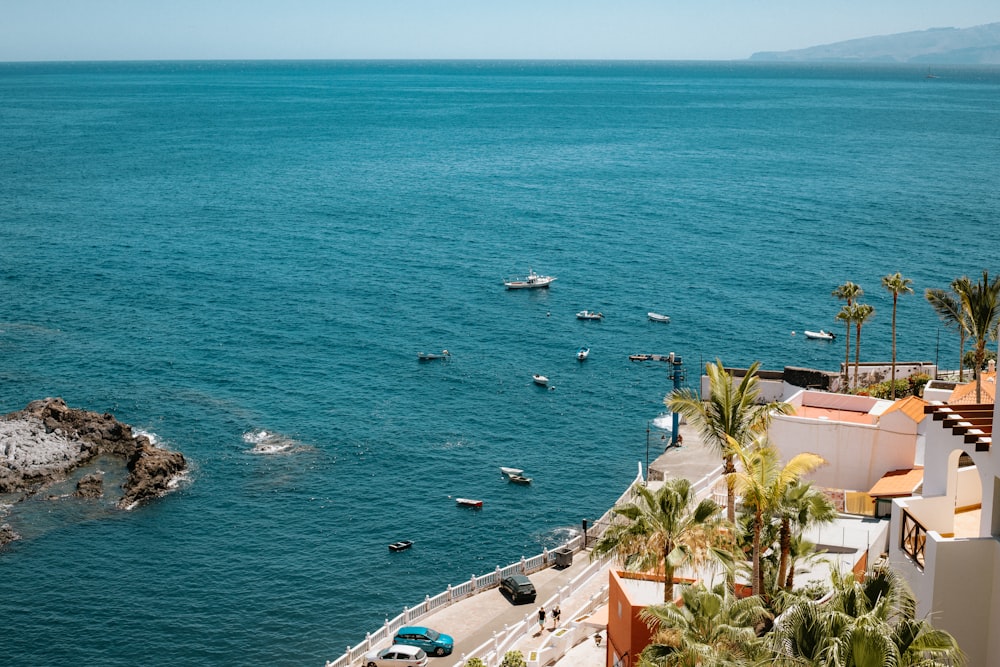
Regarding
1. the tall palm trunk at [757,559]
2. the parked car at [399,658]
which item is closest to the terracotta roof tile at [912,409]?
the tall palm trunk at [757,559]

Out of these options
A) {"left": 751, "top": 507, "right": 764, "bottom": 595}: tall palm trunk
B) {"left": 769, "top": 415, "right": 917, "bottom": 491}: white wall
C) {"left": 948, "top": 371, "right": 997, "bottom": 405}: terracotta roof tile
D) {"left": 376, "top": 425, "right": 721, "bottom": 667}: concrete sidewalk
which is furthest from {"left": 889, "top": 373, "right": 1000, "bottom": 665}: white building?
{"left": 769, "top": 415, "right": 917, "bottom": 491}: white wall

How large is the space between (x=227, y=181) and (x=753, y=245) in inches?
3922

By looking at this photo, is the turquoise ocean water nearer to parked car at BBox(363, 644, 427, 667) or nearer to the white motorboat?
the white motorboat

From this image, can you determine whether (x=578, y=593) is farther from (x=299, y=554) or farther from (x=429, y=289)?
(x=429, y=289)

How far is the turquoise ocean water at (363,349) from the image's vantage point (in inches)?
2250

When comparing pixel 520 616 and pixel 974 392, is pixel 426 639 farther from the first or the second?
pixel 974 392

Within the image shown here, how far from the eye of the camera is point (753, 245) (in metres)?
136

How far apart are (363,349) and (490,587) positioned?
148 feet

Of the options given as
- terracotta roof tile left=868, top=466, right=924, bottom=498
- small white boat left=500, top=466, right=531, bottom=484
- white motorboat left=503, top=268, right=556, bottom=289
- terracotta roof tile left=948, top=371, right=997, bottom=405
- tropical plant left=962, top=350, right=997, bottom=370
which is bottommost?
small white boat left=500, top=466, right=531, bottom=484

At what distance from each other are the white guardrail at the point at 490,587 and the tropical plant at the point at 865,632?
22.7 metres

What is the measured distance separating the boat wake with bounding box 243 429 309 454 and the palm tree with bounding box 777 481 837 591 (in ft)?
165

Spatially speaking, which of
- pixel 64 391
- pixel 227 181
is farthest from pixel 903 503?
pixel 227 181

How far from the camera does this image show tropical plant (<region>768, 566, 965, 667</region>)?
693 inches

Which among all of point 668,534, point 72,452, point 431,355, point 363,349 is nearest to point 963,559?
point 668,534
